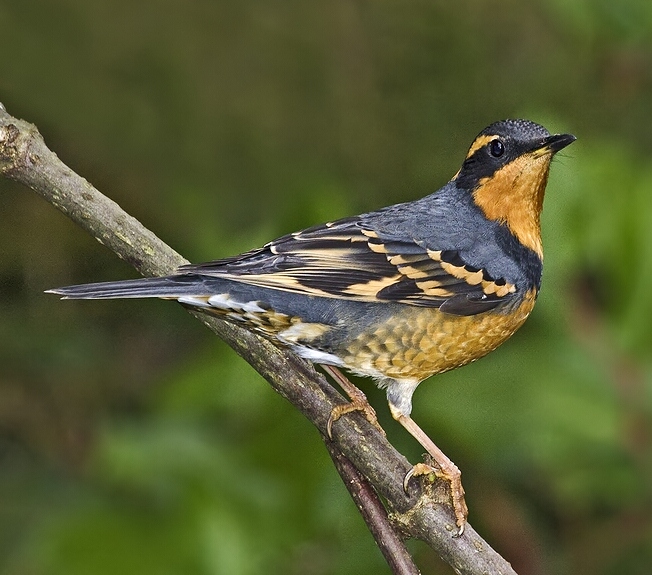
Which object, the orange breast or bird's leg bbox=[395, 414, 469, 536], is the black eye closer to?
the orange breast

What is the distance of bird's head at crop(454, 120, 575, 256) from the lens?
16.4 feet

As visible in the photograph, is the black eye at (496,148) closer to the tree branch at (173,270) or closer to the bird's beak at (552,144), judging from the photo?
the bird's beak at (552,144)

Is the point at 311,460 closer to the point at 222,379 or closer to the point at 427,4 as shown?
the point at 222,379

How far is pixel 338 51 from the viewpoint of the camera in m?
8.99

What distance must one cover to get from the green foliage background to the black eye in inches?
40.9

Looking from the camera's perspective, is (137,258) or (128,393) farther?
(128,393)

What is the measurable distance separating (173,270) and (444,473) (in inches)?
55.5

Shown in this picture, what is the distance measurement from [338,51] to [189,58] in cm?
144

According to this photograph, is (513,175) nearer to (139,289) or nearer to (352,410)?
(352,410)

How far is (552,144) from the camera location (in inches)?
190

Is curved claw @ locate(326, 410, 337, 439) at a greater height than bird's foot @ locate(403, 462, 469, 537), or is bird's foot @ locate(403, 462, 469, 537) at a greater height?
curved claw @ locate(326, 410, 337, 439)

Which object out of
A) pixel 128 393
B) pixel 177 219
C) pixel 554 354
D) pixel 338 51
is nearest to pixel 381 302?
pixel 554 354

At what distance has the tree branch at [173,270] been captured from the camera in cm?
409

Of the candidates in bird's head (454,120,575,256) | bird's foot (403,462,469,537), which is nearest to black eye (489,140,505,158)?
bird's head (454,120,575,256)
